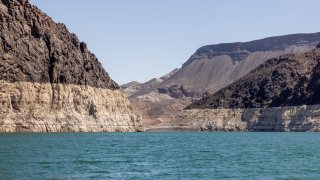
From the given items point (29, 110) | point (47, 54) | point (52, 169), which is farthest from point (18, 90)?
point (52, 169)

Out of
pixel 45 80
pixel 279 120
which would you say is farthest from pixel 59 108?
pixel 279 120

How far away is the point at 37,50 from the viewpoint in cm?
11706

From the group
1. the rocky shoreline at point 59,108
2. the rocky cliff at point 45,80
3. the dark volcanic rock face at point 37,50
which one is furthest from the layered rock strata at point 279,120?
the dark volcanic rock face at point 37,50

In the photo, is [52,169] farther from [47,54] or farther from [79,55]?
[79,55]

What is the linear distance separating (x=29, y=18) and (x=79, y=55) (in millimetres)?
18266

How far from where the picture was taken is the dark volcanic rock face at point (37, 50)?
110938 millimetres

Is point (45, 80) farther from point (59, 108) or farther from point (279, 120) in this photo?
point (279, 120)

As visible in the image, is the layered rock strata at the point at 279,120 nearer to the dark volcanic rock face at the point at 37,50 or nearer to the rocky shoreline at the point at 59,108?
Result: the rocky shoreline at the point at 59,108

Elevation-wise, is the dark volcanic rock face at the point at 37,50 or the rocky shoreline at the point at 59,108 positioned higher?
the dark volcanic rock face at the point at 37,50

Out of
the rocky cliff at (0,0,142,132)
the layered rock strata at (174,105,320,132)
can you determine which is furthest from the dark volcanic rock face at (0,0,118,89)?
Result: the layered rock strata at (174,105,320,132)

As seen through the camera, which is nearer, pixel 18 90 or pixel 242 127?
pixel 18 90

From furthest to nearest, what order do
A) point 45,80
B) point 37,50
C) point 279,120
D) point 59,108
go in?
point 279,120 → point 37,50 → point 45,80 → point 59,108

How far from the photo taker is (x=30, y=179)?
3678cm

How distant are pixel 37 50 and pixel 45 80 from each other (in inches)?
227
